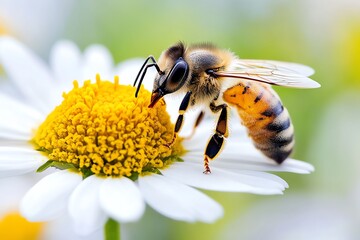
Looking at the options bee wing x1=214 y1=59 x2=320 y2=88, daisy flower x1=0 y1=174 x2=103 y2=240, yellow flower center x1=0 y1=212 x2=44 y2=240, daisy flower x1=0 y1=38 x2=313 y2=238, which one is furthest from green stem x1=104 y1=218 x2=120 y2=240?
yellow flower center x1=0 y1=212 x2=44 y2=240

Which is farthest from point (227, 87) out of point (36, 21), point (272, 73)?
point (36, 21)

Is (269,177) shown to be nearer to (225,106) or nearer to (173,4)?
(225,106)

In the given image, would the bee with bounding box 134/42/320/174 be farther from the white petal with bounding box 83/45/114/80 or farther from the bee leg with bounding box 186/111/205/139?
the white petal with bounding box 83/45/114/80

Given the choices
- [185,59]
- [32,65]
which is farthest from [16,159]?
[32,65]

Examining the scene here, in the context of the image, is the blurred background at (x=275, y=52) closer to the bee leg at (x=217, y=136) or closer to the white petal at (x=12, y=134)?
the bee leg at (x=217, y=136)

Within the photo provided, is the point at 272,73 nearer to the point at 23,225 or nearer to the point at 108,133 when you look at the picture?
the point at 108,133

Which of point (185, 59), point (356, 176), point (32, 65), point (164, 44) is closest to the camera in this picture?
point (185, 59)
